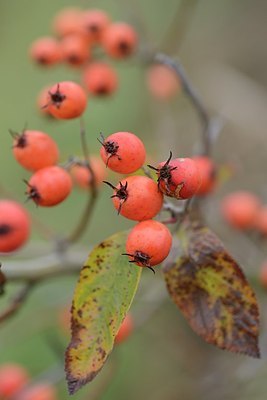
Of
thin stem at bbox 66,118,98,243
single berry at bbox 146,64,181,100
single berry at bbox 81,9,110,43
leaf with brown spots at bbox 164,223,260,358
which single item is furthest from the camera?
single berry at bbox 146,64,181,100

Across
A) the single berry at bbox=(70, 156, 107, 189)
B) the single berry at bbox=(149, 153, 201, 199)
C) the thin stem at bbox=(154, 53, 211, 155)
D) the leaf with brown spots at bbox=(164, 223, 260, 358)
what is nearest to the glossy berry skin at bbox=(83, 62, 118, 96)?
the single berry at bbox=(70, 156, 107, 189)

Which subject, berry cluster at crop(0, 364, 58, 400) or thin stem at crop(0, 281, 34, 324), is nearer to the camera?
thin stem at crop(0, 281, 34, 324)

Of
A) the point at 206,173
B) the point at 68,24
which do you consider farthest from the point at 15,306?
the point at 68,24

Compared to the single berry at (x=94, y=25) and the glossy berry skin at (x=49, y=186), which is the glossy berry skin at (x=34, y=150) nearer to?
the glossy berry skin at (x=49, y=186)


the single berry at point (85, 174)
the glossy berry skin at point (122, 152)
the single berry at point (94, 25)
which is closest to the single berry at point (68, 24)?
the single berry at point (94, 25)

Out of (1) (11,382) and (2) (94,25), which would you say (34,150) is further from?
(1) (11,382)

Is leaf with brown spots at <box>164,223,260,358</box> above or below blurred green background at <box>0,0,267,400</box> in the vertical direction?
above

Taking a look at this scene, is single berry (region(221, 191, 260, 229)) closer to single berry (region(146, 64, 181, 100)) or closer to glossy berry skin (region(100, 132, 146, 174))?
single berry (region(146, 64, 181, 100))
